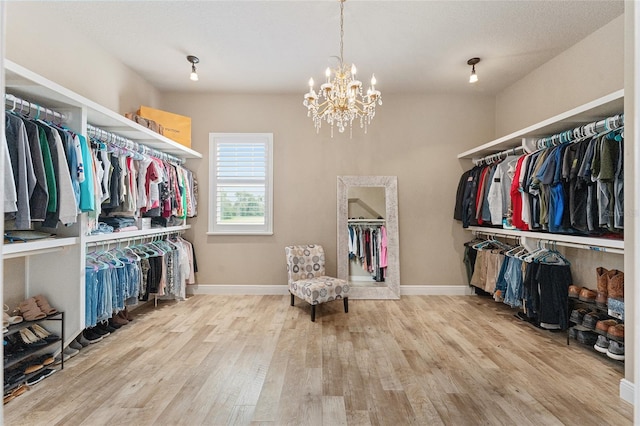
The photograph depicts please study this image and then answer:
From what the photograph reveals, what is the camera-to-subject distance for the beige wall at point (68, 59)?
2.43 metres

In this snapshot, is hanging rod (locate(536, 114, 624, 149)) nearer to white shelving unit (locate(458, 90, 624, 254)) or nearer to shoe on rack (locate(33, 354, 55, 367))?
white shelving unit (locate(458, 90, 624, 254))

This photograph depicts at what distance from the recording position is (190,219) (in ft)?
14.6

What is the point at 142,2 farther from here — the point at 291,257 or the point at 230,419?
the point at 230,419

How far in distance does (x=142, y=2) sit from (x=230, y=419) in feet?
10.4

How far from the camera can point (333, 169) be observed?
445cm

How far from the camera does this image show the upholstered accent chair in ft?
11.2

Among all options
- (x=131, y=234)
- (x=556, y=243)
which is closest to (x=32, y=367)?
(x=131, y=234)

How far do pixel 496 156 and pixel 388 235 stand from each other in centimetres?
165

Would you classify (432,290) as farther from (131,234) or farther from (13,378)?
(13,378)

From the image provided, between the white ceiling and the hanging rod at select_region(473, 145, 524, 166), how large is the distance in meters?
0.98

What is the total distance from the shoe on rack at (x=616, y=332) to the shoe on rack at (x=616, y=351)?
4 cm

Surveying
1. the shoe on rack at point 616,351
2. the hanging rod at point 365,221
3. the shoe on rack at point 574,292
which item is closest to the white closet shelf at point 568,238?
the shoe on rack at point 574,292

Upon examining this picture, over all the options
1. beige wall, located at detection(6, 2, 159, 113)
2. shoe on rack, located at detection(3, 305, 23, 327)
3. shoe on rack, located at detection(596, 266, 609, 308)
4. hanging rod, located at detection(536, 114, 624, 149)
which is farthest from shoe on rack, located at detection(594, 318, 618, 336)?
beige wall, located at detection(6, 2, 159, 113)

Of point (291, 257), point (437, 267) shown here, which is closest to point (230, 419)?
point (291, 257)
